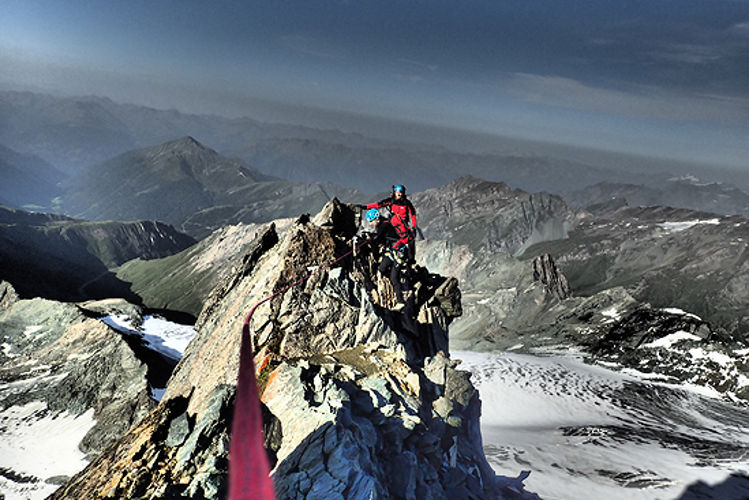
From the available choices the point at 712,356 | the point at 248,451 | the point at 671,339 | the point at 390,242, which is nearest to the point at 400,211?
the point at 390,242

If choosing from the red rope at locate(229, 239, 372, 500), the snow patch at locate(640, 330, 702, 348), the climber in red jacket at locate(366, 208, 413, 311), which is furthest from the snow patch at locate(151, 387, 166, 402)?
the snow patch at locate(640, 330, 702, 348)

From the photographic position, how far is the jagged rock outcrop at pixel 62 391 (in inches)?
2800

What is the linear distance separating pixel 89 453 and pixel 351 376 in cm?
7592

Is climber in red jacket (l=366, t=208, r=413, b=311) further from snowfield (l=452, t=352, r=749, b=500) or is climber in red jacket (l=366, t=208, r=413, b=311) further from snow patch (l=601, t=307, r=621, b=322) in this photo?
snow patch (l=601, t=307, r=621, b=322)

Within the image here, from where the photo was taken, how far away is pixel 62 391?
8650 centimetres

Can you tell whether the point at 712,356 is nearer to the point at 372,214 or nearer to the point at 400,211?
the point at 400,211

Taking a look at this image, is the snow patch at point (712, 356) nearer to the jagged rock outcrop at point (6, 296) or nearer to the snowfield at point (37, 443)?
the snowfield at point (37, 443)

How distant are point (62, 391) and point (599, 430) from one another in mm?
104846

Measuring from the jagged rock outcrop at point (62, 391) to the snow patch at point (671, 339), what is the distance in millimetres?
157362

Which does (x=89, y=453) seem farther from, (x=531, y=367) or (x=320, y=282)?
(x=531, y=367)

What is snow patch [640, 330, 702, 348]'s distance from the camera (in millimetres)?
144375

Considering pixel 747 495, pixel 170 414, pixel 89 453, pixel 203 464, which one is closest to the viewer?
pixel 203 464

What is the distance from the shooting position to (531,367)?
11025 cm

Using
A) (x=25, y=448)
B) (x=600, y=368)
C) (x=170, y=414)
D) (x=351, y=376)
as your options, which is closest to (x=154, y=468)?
(x=170, y=414)
